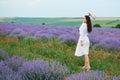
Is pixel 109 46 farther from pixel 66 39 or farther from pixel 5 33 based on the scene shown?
pixel 5 33

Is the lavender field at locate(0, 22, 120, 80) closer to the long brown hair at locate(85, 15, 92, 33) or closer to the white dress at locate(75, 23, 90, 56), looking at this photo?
the white dress at locate(75, 23, 90, 56)

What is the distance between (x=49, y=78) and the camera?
18.1 ft

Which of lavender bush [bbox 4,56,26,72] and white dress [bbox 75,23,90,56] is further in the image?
white dress [bbox 75,23,90,56]

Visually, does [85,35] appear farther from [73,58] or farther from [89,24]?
[73,58]

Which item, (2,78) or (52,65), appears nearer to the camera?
(2,78)

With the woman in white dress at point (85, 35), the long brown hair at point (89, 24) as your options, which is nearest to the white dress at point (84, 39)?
the woman in white dress at point (85, 35)

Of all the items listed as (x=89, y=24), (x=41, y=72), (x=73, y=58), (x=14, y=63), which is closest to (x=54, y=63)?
(x=41, y=72)

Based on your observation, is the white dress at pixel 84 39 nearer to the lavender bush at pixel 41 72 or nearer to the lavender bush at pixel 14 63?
the lavender bush at pixel 14 63

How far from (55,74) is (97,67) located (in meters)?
3.73

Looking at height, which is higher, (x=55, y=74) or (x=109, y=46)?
(x=55, y=74)

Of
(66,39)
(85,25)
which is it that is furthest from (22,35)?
(85,25)

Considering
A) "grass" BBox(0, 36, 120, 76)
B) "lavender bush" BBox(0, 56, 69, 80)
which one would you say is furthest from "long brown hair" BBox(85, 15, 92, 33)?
"lavender bush" BBox(0, 56, 69, 80)

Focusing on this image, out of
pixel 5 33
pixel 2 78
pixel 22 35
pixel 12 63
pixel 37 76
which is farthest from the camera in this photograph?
pixel 5 33

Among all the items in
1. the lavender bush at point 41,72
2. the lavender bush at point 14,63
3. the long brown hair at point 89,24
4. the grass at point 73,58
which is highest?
the long brown hair at point 89,24
